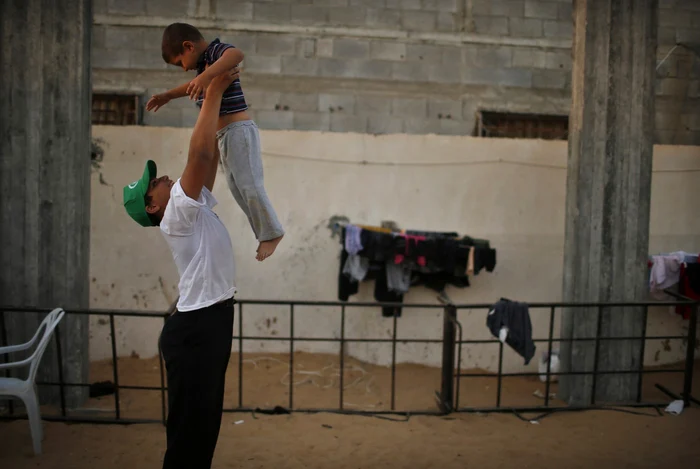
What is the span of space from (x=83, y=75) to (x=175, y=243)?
10.5 ft

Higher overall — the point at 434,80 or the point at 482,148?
the point at 434,80

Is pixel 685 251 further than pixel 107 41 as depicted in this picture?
No

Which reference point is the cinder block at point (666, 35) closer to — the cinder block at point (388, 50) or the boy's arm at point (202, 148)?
the cinder block at point (388, 50)

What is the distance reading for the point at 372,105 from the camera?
845cm

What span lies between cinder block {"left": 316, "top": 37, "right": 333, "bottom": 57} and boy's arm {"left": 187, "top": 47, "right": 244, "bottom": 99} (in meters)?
6.02

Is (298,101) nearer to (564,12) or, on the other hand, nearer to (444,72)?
(444,72)

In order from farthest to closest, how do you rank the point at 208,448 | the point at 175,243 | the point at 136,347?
the point at 136,347
the point at 208,448
the point at 175,243

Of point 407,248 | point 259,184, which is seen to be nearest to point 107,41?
point 407,248

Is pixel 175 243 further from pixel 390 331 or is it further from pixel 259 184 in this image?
pixel 390 331

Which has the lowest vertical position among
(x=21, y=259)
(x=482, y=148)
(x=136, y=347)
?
(x=136, y=347)

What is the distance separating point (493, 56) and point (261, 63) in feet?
9.72

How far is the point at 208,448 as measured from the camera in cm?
266

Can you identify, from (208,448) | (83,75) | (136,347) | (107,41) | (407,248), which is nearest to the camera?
(208,448)

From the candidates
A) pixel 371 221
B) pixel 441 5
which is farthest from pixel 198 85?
pixel 441 5
